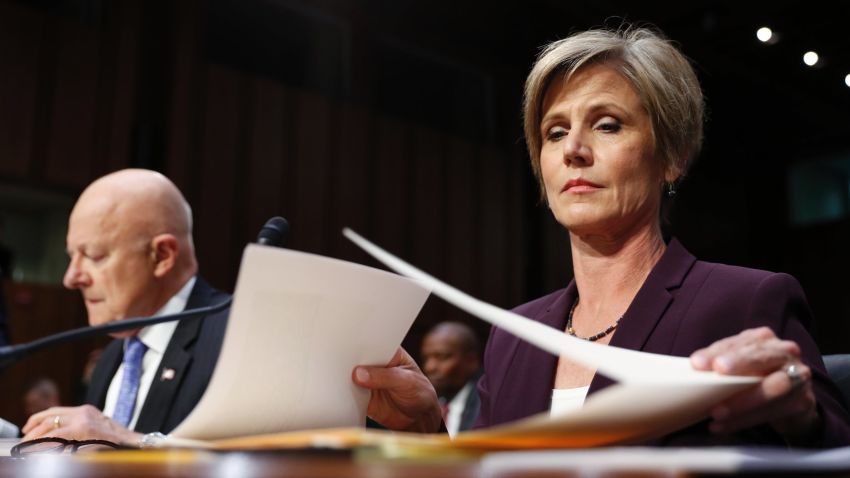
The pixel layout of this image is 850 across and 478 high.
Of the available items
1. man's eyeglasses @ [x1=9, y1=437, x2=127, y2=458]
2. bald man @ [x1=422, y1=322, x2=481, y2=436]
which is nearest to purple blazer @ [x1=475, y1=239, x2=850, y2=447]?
man's eyeglasses @ [x1=9, y1=437, x2=127, y2=458]

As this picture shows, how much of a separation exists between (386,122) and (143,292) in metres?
6.09

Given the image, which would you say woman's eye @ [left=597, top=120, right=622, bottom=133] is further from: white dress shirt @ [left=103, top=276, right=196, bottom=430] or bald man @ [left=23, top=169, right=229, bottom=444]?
white dress shirt @ [left=103, top=276, right=196, bottom=430]

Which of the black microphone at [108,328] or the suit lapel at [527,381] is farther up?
the black microphone at [108,328]

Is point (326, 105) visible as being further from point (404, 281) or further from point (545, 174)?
point (404, 281)

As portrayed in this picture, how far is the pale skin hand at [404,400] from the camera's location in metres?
1.05

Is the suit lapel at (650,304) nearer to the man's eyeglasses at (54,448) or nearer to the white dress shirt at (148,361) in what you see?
the man's eyeglasses at (54,448)

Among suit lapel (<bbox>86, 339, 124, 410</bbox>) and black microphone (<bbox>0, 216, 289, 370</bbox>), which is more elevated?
black microphone (<bbox>0, 216, 289, 370</bbox>)

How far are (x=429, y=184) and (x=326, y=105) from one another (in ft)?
4.61

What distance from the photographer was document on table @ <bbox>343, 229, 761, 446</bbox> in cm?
61

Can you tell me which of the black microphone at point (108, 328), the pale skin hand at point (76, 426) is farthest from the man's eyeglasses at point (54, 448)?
the pale skin hand at point (76, 426)

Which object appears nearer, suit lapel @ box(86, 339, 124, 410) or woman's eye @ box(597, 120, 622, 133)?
woman's eye @ box(597, 120, 622, 133)

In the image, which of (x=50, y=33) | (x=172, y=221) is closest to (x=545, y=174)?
(x=172, y=221)

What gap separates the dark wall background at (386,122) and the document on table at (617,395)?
167 inches

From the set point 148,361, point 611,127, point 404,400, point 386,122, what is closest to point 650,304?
point 611,127
